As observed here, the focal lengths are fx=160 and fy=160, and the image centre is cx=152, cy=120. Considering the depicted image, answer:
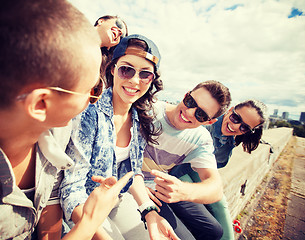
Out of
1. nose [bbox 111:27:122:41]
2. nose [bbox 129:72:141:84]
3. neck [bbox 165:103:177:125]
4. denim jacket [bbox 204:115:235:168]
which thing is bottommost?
denim jacket [bbox 204:115:235:168]

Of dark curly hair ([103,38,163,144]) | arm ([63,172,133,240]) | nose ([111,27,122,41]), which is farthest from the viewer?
nose ([111,27,122,41])

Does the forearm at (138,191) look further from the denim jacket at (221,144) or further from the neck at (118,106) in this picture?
the denim jacket at (221,144)

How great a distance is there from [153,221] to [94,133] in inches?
40.3

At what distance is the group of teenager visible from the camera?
0.71 metres

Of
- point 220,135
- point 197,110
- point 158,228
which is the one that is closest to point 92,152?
point 158,228

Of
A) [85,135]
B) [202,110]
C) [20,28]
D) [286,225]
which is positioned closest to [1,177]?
[85,135]

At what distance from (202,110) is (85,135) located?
149 centimetres

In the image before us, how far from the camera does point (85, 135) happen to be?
57.0 inches

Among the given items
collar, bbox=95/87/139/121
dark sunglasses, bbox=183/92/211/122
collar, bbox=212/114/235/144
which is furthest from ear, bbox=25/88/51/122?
collar, bbox=212/114/235/144

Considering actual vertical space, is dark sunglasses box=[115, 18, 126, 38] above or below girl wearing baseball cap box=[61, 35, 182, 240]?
above

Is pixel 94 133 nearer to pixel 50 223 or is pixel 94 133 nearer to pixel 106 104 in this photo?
pixel 106 104

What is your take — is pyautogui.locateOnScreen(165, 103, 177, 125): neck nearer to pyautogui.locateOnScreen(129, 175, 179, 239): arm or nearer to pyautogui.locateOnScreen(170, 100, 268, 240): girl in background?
pyautogui.locateOnScreen(129, 175, 179, 239): arm

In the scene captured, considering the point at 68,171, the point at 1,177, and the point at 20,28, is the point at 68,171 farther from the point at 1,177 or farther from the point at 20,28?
the point at 20,28

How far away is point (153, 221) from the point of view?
61.0 inches
